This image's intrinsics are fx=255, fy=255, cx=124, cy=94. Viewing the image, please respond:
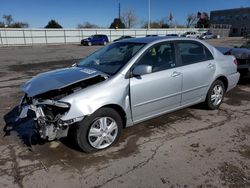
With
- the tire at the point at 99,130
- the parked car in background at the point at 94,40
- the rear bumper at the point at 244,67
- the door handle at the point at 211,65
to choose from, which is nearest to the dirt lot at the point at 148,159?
the tire at the point at 99,130

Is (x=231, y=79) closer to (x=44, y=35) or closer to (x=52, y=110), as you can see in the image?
(x=52, y=110)

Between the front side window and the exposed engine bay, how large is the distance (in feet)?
2.77

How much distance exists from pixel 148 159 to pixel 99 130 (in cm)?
80

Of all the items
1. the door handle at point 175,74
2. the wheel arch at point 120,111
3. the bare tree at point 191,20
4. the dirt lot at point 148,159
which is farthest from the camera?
the bare tree at point 191,20

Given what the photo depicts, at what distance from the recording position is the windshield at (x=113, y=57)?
4.04 metres

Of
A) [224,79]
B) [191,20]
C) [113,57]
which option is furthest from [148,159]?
[191,20]

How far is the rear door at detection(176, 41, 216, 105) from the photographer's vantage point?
462 centimetres

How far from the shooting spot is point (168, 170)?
3250mm

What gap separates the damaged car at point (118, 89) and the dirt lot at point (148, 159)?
0.33 metres

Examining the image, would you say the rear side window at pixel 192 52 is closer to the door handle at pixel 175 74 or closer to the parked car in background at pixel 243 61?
the door handle at pixel 175 74

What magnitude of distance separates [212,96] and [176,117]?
0.93m

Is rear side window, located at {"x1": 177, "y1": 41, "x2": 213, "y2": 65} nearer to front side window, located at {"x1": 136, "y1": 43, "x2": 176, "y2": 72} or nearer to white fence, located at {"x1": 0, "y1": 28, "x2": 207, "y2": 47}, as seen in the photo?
front side window, located at {"x1": 136, "y1": 43, "x2": 176, "y2": 72}

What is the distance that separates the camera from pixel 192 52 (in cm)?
492

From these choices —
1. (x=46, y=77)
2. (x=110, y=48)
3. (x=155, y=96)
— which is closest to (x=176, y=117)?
(x=155, y=96)
